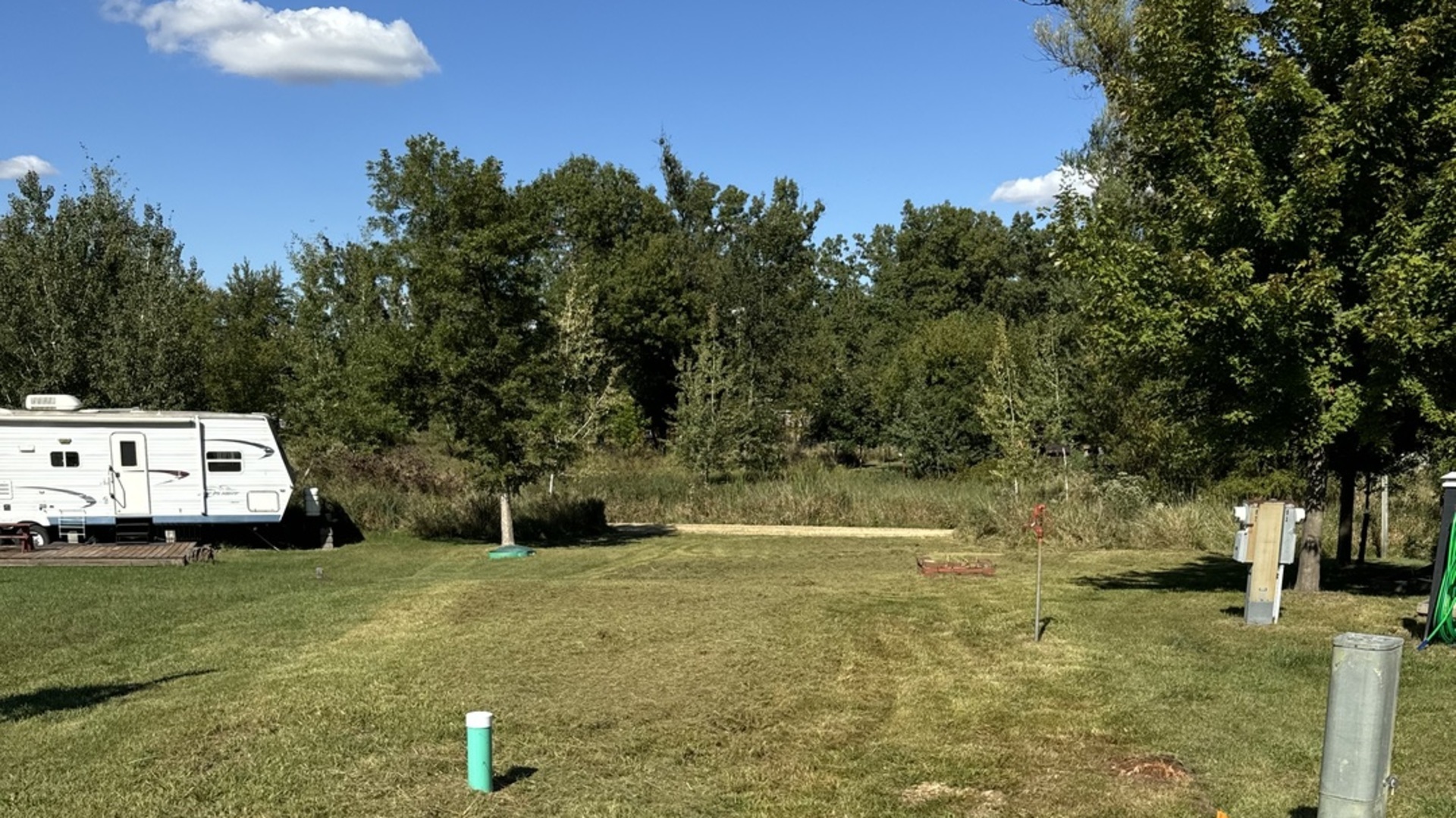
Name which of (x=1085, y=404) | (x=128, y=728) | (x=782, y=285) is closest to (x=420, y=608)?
(x=128, y=728)

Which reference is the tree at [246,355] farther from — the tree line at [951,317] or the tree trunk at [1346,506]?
the tree trunk at [1346,506]

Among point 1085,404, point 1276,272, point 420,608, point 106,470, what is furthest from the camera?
point 1085,404

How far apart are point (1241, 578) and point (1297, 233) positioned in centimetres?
509

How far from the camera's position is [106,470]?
19594 mm

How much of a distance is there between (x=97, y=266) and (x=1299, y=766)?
28220 mm

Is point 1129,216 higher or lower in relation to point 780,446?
higher

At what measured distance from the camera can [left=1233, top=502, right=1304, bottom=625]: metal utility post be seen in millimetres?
9617

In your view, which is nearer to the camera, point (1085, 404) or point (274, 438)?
point (274, 438)

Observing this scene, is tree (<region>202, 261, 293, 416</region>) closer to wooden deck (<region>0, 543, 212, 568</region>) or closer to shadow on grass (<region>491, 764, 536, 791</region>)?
wooden deck (<region>0, 543, 212, 568</region>)

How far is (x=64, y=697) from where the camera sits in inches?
310

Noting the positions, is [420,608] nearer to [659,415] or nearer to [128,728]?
[128,728]

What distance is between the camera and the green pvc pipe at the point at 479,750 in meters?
5.37

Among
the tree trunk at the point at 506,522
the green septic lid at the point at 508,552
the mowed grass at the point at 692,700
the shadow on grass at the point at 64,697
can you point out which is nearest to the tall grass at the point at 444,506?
the tree trunk at the point at 506,522

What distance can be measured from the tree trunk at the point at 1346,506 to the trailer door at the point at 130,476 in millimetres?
19493
